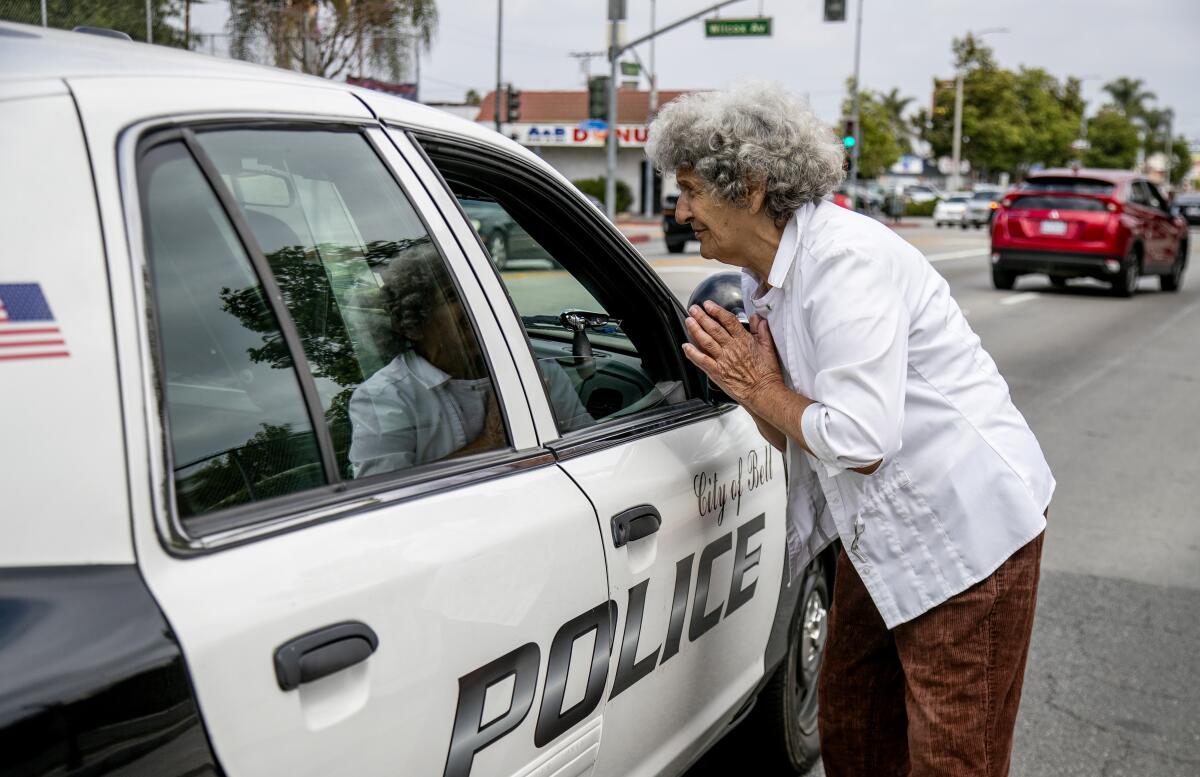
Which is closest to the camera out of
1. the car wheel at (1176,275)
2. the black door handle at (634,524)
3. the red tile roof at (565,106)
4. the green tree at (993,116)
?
the black door handle at (634,524)

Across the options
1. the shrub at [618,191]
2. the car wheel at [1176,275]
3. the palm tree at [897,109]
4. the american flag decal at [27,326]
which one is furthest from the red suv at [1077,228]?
the palm tree at [897,109]

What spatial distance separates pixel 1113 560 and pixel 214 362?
480 cm

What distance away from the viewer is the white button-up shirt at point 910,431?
2160mm

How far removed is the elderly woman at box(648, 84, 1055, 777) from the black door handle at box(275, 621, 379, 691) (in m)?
0.92

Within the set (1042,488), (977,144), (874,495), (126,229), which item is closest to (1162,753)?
(1042,488)

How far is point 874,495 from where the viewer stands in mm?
2311

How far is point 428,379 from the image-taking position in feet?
6.82

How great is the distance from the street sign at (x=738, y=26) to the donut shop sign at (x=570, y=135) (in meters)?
22.3

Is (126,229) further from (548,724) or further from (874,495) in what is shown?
(874,495)

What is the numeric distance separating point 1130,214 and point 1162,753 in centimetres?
1491

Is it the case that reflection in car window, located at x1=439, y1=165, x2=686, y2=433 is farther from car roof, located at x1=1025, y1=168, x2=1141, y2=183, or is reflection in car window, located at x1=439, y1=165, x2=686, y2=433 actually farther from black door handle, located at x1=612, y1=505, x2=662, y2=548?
car roof, located at x1=1025, y1=168, x2=1141, y2=183

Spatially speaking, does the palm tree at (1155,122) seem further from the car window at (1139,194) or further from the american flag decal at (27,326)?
the american flag decal at (27,326)

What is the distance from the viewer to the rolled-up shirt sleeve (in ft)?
6.91

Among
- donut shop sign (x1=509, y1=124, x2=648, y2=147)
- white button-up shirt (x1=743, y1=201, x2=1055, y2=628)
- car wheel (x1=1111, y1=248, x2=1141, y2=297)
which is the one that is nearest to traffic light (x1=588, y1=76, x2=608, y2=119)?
car wheel (x1=1111, y1=248, x2=1141, y2=297)
